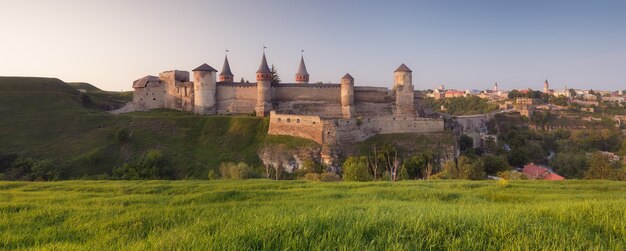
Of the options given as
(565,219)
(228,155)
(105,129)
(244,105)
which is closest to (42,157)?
(105,129)

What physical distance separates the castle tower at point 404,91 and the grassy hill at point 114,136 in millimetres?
15334

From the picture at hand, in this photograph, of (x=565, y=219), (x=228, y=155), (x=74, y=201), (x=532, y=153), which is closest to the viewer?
(x=565, y=219)

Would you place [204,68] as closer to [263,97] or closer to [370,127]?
[263,97]

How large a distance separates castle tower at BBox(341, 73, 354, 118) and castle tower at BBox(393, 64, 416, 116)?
6.08m

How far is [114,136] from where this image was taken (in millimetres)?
36719

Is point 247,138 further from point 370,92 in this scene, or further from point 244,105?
point 370,92

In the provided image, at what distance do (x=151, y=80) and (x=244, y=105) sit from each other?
15948 millimetres

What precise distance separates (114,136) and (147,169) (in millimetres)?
10832

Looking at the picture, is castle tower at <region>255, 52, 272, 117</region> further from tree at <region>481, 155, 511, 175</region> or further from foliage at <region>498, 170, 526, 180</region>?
foliage at <region>498, 170, 526, 180</region>

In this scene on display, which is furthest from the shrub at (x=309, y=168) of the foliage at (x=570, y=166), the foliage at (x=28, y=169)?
the foliage at (x=570, y=166)

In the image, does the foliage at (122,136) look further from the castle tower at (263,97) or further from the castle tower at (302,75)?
the castle tower at (302,75)

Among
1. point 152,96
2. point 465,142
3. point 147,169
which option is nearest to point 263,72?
point 152,96

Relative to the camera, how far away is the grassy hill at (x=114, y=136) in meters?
32.6

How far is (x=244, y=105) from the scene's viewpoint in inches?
1761
